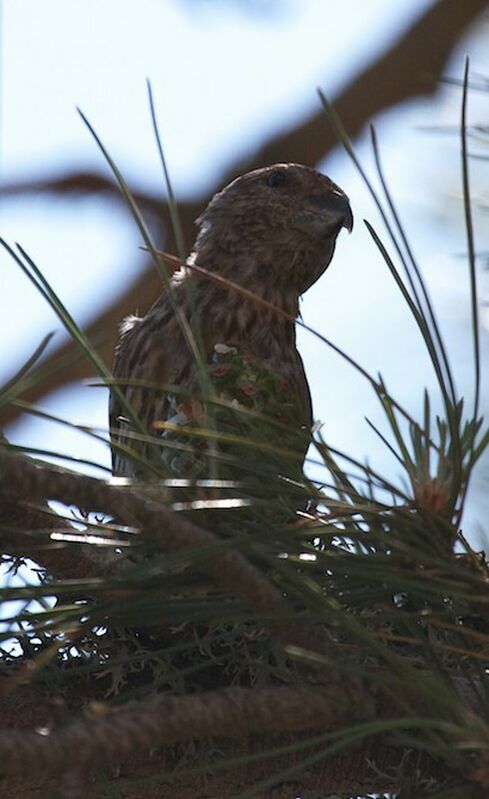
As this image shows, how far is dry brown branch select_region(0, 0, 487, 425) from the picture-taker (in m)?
5.09

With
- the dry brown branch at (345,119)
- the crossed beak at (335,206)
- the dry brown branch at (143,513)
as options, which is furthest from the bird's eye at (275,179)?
the dry brown branch at (143,513)

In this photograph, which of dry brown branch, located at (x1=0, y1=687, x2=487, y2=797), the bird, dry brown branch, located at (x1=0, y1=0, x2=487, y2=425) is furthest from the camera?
dry brown branch, located at (x1=0, y1=0, x2=487, y2=425)

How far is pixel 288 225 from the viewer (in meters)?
4.03

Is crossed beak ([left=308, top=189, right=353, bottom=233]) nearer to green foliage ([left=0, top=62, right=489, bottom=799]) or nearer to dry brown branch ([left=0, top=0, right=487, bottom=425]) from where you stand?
dry brown branch ([left=0, top=0, right=487, bottom=425])

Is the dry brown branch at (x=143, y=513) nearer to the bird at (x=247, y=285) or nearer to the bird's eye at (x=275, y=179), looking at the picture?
the bird at (x=247, y=285)

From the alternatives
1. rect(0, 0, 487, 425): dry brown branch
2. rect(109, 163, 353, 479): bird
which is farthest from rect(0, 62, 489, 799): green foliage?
rect(0, 0, 487, 425): dry brown branch

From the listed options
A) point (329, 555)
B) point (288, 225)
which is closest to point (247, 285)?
point (288, 225)

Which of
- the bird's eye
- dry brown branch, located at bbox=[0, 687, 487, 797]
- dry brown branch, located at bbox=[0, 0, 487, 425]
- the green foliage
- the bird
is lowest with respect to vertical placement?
dry brown branch, located at bbox=[0, 687, 487, 797]

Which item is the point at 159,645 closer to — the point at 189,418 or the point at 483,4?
the point at 189,418

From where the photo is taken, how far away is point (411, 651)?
1853 mm

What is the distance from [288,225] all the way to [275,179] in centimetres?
16

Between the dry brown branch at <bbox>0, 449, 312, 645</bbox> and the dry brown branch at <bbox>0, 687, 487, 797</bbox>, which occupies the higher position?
the dry brown branch at <bbox>0, 449, 312, 645</bbox>

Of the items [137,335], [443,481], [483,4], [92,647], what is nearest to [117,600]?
[443,481]

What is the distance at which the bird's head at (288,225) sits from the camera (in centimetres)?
398
